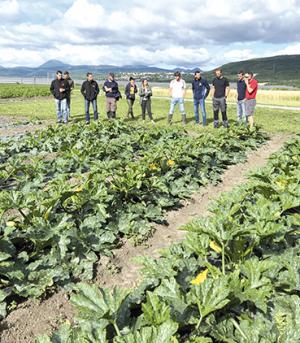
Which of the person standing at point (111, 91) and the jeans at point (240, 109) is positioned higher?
the person standing at point (111, 91)

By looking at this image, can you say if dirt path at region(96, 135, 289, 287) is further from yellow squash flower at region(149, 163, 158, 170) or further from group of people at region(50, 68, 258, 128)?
group of people at region(50, 68, 258, 128)

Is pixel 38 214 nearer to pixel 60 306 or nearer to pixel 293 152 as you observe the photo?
pixel 60 306

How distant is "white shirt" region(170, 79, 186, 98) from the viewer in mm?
12531

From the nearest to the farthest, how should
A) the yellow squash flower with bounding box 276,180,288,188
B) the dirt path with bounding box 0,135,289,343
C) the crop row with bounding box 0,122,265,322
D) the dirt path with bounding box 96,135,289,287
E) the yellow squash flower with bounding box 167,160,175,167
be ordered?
the dirt path with bounding box 0,135,289,343 < the crop row with bounding box 0,122,265,322 < the dirt path with bounding box 96,135,289,287 < the yellow squash flower with bounding box 276,180,288,188 < the yellow squash flower with bounding box 167,160,175,167

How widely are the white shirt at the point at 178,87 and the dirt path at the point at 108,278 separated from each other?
694 cm

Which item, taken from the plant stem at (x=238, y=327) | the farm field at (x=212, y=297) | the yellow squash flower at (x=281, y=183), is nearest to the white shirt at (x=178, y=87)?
the yellow squash flower at (x=281, y=183)

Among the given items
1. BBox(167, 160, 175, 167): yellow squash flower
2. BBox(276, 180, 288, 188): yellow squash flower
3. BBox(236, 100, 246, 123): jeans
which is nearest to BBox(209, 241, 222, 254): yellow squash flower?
BBox(276, 180, 288, 188): yellow squash flower

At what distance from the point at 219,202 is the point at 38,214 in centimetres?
208

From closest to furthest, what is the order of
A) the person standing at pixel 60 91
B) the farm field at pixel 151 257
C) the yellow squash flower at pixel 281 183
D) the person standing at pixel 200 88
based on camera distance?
the farm field at pixel 151 257, the yellow squash flower at pixel 281 183, the person standing at pixel 200 88, the person standing at pixel 60 91

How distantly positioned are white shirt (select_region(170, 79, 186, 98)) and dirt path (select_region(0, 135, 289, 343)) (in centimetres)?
694

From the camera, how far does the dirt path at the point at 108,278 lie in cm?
292

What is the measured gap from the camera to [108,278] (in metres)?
3.71

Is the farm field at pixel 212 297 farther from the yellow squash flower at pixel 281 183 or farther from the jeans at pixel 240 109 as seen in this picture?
the jeans at pixel 240 109

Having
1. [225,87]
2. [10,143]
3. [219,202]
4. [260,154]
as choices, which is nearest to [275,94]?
[225,87]
